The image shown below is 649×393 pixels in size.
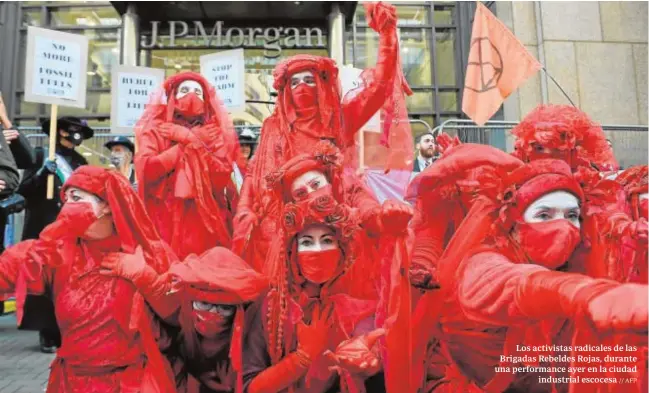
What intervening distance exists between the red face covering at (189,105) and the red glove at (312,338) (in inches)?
64.8

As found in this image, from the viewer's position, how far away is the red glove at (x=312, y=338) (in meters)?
2.02

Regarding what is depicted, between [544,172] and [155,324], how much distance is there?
1.69m

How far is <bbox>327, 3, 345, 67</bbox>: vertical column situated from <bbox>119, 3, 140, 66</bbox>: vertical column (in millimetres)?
3522

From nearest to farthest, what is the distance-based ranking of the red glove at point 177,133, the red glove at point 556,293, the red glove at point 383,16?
the red glove at point 556,293
the red glove at point 383,16
the red glove at point 177,133

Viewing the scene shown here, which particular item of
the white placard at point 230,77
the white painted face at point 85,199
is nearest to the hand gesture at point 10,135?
the white painted face at point 85,199

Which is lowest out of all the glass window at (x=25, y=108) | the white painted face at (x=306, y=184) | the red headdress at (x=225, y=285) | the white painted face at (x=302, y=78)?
the red headdress at (x=225, y=285)

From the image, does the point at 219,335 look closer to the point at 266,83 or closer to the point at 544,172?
the point at 544,172

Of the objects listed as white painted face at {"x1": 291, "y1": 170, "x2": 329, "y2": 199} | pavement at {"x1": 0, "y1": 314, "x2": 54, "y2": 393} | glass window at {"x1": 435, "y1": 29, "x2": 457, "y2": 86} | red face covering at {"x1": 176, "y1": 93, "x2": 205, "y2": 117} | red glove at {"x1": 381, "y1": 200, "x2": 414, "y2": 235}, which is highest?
glass window at {"x1": 435, "y1": 29, "x2": 457, "y2": 86}

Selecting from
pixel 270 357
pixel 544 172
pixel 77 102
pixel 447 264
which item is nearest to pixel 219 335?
pixel 270 357

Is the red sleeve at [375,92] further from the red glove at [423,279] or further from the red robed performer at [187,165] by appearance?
the red glove at [423,279]

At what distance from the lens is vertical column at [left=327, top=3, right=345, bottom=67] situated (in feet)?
29.9

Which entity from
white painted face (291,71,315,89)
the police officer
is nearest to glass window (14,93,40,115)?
the police officer

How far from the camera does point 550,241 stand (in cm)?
165

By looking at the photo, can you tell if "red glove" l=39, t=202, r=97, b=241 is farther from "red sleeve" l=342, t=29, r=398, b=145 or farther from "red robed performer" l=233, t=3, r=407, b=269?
"red sleeve" l=342, t=29, r=398, b=145
